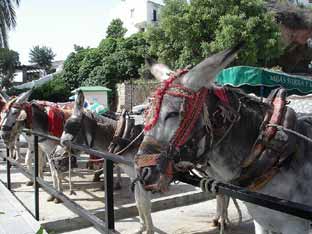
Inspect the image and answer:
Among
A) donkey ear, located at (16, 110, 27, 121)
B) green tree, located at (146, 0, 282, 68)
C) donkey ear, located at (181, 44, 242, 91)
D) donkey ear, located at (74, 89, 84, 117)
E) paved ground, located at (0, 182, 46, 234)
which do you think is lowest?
paved ground, located at (0, 182, 46, 234)

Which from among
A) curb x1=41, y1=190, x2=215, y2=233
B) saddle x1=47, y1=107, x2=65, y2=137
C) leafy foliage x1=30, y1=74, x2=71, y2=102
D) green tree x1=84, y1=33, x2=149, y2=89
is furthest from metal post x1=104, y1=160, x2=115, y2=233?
leafy foliage x1=30, y1=74, x2=71, y2=102

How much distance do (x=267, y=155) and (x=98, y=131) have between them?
15.1 ft

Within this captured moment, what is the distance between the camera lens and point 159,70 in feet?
9.48

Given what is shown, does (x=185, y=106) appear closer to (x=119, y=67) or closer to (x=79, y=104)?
(x=79, y=104)

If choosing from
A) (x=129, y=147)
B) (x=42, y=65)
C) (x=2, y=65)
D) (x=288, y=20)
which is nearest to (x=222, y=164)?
(x=129, y=147)

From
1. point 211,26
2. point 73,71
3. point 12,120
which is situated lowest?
point 12,120

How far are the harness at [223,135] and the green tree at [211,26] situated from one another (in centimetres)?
2054

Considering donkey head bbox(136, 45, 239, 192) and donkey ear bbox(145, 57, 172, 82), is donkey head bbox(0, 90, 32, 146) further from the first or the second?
donkey head bbox(136, 45, 239, 192)

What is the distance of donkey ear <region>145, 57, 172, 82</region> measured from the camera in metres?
2.80

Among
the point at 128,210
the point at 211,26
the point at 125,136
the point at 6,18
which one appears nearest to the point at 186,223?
the point at 128,210

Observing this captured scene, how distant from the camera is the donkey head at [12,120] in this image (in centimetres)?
750

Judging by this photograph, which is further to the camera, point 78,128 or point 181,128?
point 78,128

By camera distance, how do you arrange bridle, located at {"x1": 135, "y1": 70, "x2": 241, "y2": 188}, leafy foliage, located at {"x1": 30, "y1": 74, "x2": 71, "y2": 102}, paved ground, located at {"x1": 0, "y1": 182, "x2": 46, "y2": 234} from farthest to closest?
leafy foliage, located at {"x1": 30, "y1": 74, "x2": 71, "y2": 102}, paved ground, located at {"x1": 0, "y1": 182, "x2": 46, "y2": 234}, bridle, located at {"x1": 135, "y1": 70, "x2": 241, "y2": 188}

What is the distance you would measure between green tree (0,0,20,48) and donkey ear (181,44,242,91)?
58.8 ft
